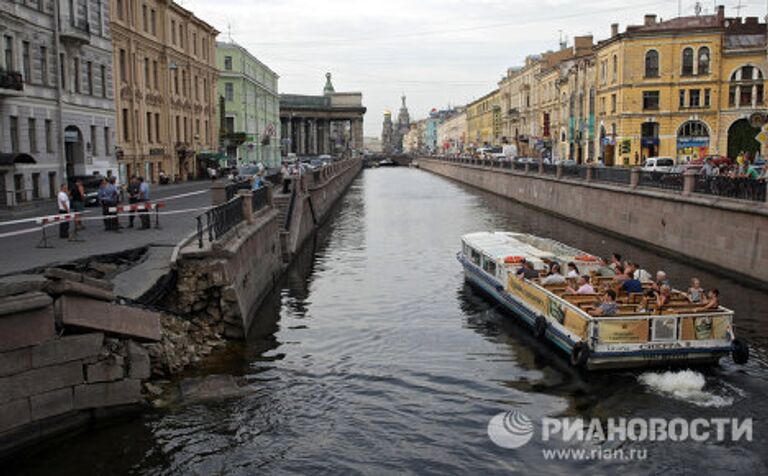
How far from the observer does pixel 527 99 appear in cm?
10862

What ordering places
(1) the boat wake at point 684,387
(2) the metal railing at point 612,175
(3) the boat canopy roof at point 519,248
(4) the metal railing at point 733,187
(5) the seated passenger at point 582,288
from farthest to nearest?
(2) the metal railing at point 612,175 → (4) the metal railing at point 733,187 → (3) the boat canopy roof at point 519,248 → (5) the seated passenger at point 582,288 → (1) the boat wake at point 684,387

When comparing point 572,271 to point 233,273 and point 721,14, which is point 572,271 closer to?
point 233,273

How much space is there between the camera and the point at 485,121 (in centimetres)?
15225

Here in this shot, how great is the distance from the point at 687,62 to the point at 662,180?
1314 inches

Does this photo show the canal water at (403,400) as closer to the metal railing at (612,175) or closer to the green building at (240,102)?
the metal railing at (612,175)

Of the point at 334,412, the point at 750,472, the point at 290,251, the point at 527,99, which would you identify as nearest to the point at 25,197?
the point at 290,251

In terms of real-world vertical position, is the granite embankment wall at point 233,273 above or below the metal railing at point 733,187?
below

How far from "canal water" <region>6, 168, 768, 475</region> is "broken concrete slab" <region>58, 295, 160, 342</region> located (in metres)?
1.49

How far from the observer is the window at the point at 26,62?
35.5 metres

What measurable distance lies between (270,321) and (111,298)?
328 inches

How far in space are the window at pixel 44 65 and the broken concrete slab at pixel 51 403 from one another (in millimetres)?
30346

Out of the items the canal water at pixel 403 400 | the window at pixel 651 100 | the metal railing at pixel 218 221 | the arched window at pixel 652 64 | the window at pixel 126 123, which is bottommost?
the canal water at pixel 403 400

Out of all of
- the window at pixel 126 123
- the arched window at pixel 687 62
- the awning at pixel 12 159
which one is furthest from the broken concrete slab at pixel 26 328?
the arched window at pixel 687 62

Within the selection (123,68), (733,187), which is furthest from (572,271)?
(123,68)
